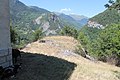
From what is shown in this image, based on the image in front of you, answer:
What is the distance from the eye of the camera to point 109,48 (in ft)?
173

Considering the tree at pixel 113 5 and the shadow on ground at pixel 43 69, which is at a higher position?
the tree at pixel 113 5

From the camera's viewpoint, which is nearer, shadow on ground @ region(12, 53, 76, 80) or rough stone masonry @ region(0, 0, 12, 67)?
rough stone masonry @ region(0, 0, 12, 67)

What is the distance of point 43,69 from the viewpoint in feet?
49.8

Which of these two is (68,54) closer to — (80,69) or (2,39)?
(80,69)

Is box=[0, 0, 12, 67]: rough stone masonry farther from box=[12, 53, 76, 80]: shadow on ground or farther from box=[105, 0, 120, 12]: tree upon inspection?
box=[105, 0, 120, 12]: tree

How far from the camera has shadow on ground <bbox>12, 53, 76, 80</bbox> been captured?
13658 millimetres

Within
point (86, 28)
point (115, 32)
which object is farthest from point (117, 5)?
point (86, 28)

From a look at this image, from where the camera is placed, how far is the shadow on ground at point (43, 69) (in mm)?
13658

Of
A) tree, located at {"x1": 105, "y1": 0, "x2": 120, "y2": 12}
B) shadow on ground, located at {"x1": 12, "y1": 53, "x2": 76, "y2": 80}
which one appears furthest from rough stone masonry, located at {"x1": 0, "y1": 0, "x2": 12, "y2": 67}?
tree, located at {"x1": 105, "y1": 0, "x2": 120, "y2": 12}

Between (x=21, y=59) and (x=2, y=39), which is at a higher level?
(x=2, y=39)

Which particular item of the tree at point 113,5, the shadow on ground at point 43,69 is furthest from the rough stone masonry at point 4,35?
the tree at point 113,5

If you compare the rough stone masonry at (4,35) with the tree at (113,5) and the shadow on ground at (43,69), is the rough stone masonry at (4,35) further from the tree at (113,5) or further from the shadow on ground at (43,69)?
the tree at (113,5)

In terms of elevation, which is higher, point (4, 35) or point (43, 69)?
point (4, 35)

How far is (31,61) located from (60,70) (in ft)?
6.24
